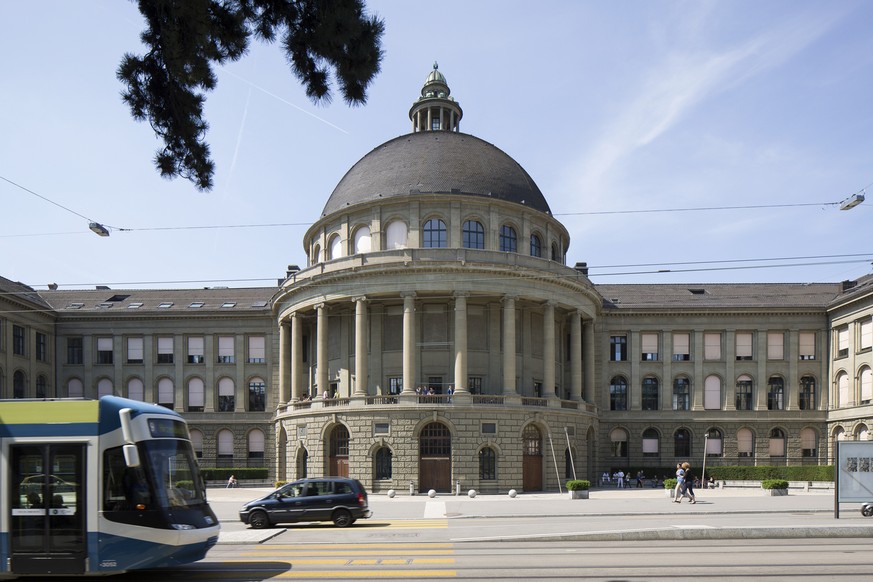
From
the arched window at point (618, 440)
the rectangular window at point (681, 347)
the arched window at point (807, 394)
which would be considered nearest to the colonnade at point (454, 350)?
the arched window at point (618, 440)

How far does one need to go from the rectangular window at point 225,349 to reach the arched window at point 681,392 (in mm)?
37555

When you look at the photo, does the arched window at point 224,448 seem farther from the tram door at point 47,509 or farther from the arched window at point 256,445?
the tram door at point 47,509

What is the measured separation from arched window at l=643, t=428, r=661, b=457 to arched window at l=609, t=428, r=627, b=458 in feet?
5.35

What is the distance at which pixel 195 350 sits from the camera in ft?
218

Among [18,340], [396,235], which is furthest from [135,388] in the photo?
[396,235]

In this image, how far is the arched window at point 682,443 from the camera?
64.3m

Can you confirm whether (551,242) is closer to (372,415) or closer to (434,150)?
(434,150)

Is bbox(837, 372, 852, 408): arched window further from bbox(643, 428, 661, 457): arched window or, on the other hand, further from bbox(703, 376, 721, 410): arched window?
bbox(643, 428, 661, 457): arched window

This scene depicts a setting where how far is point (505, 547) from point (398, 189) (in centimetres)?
3533

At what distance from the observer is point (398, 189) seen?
5288cm

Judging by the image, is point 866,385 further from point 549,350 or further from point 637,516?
point 637,516

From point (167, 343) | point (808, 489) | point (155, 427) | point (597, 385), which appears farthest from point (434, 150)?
point (155, 427)

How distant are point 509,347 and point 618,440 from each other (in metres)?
20.6

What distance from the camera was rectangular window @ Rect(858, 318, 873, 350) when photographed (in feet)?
188
